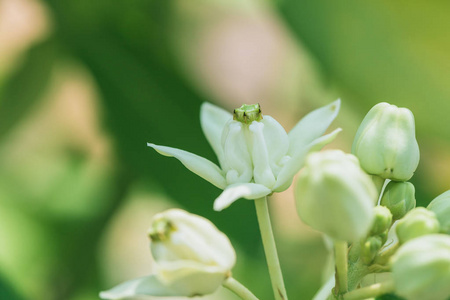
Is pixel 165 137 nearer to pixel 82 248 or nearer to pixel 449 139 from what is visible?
pixel 82 248

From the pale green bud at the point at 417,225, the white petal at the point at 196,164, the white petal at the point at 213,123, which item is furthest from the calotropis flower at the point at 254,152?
the pale green bud at the point at 417,225

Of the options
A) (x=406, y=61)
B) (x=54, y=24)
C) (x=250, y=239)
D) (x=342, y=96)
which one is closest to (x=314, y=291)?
(x=250, y=239)

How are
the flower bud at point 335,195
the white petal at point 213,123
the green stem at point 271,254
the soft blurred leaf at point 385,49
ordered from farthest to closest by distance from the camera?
the soft blurred leaf at point 385,49 → the white petal at point 213,123 → the green stem at point 271,254 → the flower bud at point 335,195

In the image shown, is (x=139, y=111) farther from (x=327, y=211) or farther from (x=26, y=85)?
(x=327, y=211)

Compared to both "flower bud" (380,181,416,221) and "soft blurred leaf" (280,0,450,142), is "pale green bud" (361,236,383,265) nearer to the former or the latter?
"flower bud" (380,181,416,221)

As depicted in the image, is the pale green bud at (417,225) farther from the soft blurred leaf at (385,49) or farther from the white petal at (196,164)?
the soft blurred leaf at (385,49)

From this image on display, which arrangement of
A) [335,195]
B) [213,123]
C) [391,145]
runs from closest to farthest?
[335,195] → [391,145] → [213,123]

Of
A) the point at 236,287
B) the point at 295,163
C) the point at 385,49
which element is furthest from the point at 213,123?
the point at 385,49
